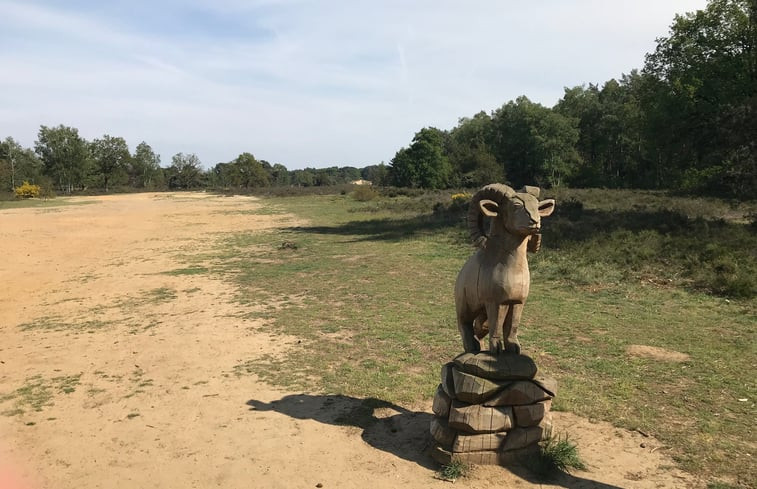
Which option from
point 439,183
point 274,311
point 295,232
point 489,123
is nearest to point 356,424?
point 274,311

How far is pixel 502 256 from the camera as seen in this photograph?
14.6ft

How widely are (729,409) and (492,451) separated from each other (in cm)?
288

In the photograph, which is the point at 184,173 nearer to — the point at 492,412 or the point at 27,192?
the point at 27,192

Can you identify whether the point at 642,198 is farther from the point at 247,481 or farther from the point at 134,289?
the point at 247,481

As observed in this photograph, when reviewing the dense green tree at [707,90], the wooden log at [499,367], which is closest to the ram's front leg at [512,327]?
the wooden log at [499,367]

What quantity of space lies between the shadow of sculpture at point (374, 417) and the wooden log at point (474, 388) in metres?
0.69

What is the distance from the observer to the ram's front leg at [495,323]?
4.49 meters

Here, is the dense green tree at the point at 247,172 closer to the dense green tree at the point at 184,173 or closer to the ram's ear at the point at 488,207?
the dense green tree at the point at 184,173

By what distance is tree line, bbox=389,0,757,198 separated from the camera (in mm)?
19188

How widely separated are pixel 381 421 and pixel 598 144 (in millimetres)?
53842

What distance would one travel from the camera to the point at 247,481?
4332mm

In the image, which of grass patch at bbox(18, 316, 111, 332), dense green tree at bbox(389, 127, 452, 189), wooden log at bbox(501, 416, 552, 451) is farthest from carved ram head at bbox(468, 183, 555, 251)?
dense green tree at bbox(389, 127, 452, 189)

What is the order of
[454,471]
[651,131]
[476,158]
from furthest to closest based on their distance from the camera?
[476,158]
[651,131]
[454,471]

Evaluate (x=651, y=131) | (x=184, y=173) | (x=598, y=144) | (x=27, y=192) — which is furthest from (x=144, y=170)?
Answer: (x=651, y=131)
